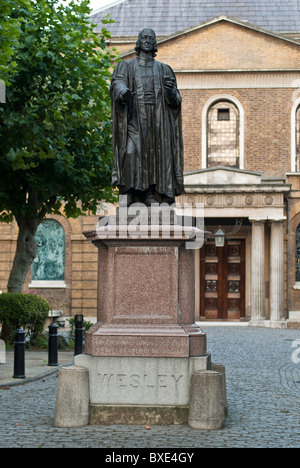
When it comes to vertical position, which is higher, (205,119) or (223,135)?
(205,119)

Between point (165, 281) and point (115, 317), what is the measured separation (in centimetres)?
64

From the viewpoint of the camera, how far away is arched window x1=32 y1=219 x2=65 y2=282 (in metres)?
29.6

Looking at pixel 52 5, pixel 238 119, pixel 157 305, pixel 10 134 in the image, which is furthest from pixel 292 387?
pixel 238 119

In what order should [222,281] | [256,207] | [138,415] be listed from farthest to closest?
[222,281] < [256,207] < [138,415]

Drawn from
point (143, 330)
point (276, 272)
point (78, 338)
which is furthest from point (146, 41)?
point (276, 272)

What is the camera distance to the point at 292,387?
10516 mm

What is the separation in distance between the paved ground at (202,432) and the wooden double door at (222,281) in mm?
15441

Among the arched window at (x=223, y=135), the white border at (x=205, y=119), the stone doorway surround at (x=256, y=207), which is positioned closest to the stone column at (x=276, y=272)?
the stone doorway surround at (x=256, y=207)

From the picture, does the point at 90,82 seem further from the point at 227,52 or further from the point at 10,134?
the point at 227,52

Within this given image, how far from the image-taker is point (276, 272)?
26188 mm

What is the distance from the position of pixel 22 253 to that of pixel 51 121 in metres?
4.64

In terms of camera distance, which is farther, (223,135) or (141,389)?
(223,135)

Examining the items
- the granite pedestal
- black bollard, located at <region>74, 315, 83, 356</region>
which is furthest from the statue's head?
black bollard, located at <region>74, 315, 83, 356</region>

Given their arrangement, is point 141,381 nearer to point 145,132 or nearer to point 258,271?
point 145,132
